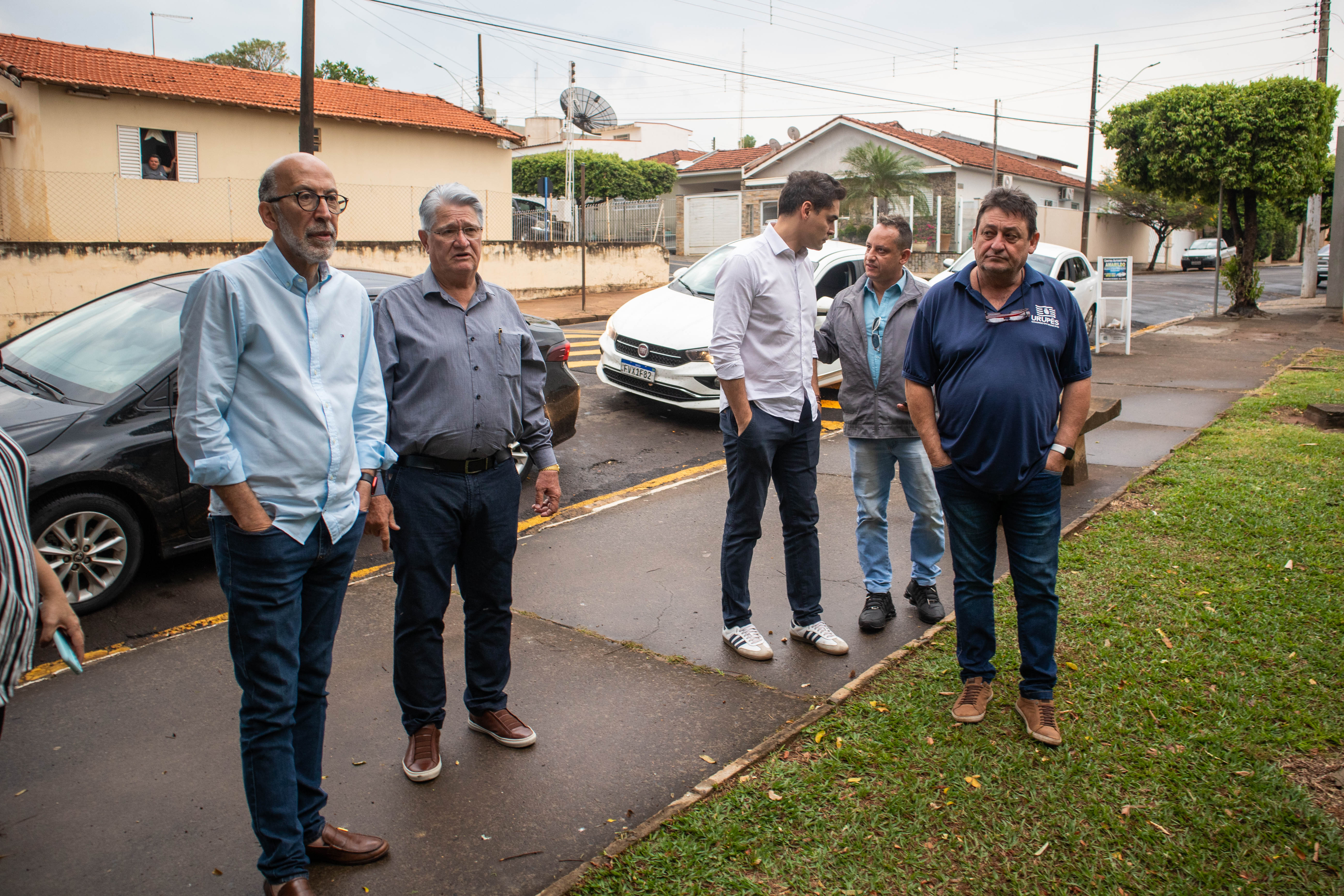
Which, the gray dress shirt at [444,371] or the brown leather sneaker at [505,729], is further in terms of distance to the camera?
the brown leather sneaker at [505,729]

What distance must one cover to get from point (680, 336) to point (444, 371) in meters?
6.32

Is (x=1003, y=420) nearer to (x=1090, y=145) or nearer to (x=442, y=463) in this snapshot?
(x=442, y=463)

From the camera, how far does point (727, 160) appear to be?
140 ft

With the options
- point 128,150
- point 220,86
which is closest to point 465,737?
point 128,150

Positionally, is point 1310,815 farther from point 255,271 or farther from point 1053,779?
point 255,271

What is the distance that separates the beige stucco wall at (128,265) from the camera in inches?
595

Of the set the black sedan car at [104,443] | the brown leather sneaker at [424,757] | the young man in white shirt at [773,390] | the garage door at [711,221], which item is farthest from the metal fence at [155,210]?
the garage door at [711,221]

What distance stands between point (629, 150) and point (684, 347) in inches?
1904

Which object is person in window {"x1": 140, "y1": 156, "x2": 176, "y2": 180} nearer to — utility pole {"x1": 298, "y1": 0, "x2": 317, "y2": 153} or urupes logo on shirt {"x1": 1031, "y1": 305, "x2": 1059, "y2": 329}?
utility pole {"x1": 298, "y1": 0, "x2": 317, "y2": 153}

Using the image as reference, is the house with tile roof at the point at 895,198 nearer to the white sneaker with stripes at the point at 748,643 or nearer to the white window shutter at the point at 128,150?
the white window shutter at the point at 128,150

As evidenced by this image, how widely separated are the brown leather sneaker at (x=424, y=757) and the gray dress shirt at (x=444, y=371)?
101cm

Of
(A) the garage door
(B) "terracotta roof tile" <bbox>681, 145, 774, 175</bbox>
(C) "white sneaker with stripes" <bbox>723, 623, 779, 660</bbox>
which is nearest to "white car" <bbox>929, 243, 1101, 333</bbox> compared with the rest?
(C) "white sneaker with stripes" <bbox>723, 623, 779, 660</bbox>

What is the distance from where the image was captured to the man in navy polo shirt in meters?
3.54

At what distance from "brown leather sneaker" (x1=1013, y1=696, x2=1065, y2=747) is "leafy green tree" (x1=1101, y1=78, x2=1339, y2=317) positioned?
71.5 feet
